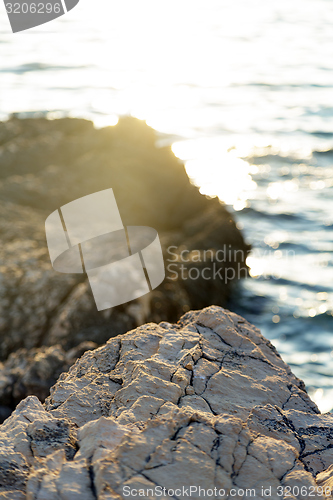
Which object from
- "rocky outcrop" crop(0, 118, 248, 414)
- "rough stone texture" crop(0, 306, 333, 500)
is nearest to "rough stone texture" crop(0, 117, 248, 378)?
"rocky outcrop" crop(0, 118, 248, 414)

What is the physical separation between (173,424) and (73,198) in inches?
168

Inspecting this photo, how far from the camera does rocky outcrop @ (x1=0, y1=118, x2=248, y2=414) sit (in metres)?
3.79

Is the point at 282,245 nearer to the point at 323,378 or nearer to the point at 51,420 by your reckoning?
the point at 323,378

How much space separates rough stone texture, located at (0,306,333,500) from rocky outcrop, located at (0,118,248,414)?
1786mm

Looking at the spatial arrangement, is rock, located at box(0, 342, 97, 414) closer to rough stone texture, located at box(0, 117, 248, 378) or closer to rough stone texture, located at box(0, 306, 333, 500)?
rough stone texture, located at box(0, 117, 248, 378)

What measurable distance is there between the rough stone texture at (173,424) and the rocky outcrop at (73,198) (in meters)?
1.79

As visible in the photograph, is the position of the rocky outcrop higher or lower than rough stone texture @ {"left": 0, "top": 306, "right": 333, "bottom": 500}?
lower

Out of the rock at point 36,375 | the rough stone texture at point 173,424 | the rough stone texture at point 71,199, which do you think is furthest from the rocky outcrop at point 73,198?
the rough stone texture at point 173,424

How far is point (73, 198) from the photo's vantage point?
5359mm

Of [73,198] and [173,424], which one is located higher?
[173,424]

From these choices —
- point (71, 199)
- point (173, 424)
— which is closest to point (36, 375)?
point (173, 424)

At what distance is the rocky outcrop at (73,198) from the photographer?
3.79m

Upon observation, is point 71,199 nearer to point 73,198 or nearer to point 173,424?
point 73,198

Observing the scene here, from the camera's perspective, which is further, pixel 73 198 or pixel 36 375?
pixel 73 198
